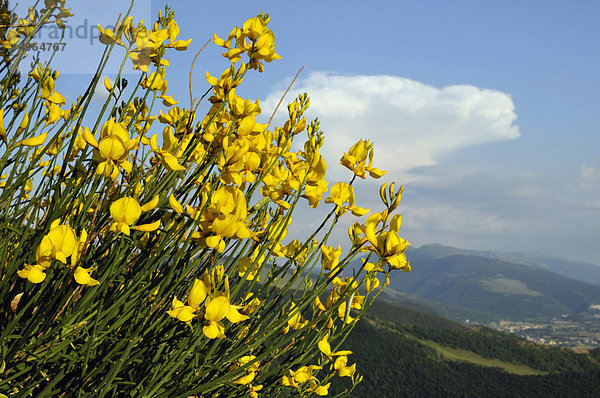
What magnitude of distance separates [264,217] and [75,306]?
56cm

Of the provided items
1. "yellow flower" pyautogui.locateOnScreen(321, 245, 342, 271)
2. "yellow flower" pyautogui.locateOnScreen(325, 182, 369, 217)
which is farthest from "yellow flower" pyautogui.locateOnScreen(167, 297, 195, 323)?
"yellow flower" pyautogui.locateOnScreen(321, 245, 342, 271)

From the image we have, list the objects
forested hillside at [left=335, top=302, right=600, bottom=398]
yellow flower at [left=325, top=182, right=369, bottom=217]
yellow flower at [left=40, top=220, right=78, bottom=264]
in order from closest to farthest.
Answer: yellow flower at [left=40, top=220, right=78, bottom=264] → yellow flower at [left=325, top=182, right=369, bottom=217] → forested hillside at [left=335, top=302, right=600, bottom=398]

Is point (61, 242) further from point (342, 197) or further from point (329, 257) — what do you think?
point (329, 257)

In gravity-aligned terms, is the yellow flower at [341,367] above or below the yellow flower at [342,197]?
below

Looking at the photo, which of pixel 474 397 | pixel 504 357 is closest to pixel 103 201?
pixel 474 397

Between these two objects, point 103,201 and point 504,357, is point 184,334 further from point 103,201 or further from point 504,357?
point 504,357

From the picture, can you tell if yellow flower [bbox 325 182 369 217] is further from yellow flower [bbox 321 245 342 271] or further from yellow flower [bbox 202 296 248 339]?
yellow flower [bbox 202 296 248 339]

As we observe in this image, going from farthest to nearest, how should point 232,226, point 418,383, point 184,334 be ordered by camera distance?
point 418,383 → point 184,334 → point 232,226

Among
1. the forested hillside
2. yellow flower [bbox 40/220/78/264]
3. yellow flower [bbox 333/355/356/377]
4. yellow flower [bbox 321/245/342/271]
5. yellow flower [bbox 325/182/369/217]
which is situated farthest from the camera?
the forested hillside

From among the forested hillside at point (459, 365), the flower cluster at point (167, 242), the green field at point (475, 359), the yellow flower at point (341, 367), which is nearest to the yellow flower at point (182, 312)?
the flower cluster at point (167, 242)

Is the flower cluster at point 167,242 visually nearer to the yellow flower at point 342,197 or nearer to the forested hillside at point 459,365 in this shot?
the yellow flower at point 342,197

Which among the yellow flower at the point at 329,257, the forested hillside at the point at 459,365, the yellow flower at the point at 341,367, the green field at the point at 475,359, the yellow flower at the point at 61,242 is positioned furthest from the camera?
the green field at the point at 475,359

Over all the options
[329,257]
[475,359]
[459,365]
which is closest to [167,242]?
[329,257]

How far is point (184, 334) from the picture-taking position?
119cm
